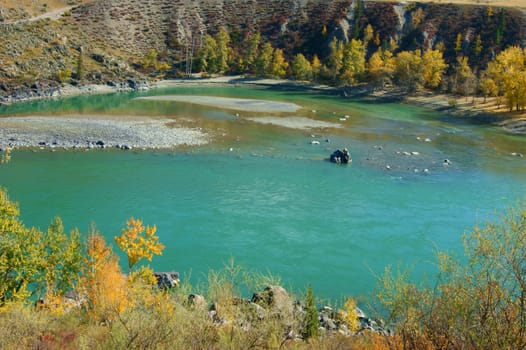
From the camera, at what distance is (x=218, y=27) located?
525 feet

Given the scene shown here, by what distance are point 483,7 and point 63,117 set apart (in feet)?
387

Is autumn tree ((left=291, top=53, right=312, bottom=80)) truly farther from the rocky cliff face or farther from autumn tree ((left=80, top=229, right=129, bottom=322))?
autumn tree ((left=80, top=229, right=129, bottom=322))

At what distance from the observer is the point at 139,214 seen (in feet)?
123

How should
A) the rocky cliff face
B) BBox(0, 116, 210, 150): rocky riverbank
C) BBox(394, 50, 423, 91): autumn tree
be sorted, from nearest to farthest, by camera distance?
BBox(0, 116, 210, 150): rocky riverbank, BBox(394, 50, 423, 91): autumn tree, the rocky cliff face

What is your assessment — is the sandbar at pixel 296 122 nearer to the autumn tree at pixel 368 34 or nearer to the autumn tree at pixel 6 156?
the autumn tree at pixel 6 156

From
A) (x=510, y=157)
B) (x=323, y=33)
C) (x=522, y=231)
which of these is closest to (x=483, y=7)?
(x=323, y=33)

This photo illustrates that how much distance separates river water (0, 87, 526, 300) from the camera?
102 ft

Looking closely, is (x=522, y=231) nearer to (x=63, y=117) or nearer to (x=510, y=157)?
(x=510, y=157)

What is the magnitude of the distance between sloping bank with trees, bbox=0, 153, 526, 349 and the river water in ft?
24.9

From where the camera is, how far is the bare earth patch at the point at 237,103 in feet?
296

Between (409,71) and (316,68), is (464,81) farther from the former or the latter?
(316,68)

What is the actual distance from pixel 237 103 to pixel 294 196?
57.5 m

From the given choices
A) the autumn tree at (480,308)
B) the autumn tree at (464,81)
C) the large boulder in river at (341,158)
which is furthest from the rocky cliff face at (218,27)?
the autumn tree at (480,308)

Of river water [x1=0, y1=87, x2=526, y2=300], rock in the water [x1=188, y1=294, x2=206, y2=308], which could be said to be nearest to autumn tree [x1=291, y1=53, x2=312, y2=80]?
river water [x1=0, y1=87, x2=526, y2=300]
